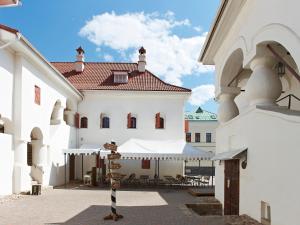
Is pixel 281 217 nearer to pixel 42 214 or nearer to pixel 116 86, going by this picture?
pixel 42 214

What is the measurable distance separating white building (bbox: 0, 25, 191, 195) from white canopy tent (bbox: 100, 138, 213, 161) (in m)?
2.85

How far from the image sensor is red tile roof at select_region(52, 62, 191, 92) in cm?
2553

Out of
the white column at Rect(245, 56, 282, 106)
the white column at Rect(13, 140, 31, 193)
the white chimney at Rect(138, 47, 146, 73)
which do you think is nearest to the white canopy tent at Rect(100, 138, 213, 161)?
the white column at Rect(13, 140, 31, 193)

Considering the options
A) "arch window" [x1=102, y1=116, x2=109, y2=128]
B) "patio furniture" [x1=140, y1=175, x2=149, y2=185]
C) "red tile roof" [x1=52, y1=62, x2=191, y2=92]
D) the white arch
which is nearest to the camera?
the white arch

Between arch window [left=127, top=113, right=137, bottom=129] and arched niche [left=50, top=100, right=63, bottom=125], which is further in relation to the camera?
arch window [left=127, top=113, right=137, bottom=129]

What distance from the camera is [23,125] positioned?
624 inches

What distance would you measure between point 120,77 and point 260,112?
18715 millimetres

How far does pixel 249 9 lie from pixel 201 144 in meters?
36.7

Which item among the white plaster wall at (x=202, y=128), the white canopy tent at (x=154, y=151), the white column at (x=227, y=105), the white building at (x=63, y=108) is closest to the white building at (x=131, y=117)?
the white building at (x=63, y=108)

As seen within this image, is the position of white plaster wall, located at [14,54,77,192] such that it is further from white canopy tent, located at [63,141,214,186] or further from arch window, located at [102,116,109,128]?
arch window, located at [102,116,109,128]

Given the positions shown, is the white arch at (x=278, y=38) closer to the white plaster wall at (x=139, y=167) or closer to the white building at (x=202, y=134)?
the white plaster wall at (x=139, y=167)

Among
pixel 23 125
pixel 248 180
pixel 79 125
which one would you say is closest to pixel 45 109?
pixel 23 125

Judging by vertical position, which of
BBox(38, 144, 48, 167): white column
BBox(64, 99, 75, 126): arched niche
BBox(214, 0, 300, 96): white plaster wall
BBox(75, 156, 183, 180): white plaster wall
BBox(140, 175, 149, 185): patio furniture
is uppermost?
BBox(214, 0, 300, 96): white plaster wall

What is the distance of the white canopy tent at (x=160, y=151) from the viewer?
19875 mm
